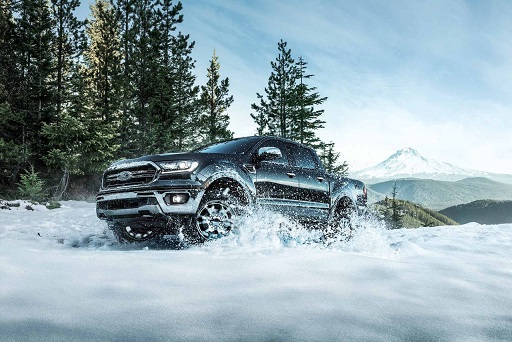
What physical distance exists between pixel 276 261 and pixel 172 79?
80.5 feet

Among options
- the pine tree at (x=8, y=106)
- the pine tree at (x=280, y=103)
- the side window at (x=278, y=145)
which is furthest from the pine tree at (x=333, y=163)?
the side window at (x=278, y=145)

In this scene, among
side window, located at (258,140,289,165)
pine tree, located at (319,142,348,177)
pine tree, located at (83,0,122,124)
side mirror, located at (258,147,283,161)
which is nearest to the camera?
side mirror, located at (258,147,283,161)

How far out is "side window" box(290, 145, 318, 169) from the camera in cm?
665

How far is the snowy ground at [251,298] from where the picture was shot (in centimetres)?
165

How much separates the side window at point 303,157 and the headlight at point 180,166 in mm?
2191

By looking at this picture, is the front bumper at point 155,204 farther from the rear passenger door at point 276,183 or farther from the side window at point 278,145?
the side window at point 278,145

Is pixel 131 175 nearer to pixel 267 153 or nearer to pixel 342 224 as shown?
pixel 267 153

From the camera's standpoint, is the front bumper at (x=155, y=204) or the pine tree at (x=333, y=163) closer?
the front bumper at (x=155, y=204)

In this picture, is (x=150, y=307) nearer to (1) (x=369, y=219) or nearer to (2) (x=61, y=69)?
(1) (x=369, y=219)

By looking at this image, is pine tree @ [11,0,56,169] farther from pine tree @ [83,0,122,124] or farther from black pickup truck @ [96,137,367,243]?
black pickup truck @ [96,137,367,243]

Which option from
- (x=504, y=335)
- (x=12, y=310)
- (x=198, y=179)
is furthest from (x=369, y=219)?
(x=12, y=310)

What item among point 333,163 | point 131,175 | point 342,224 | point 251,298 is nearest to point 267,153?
point 131,175

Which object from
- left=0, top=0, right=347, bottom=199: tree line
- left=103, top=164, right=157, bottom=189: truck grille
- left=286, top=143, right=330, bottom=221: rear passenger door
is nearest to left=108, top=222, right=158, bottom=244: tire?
left=103, top=164, right=157, bottom=189: truck grille

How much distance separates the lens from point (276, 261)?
319cm
